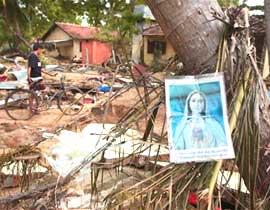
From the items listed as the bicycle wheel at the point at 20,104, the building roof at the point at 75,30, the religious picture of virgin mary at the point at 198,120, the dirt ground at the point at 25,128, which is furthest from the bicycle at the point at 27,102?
the building roof at the point at 75,30

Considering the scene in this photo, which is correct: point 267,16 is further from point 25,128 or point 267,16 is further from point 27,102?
point 27,102

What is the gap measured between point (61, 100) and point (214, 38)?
1085 cm

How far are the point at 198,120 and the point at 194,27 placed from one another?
39 centimetres

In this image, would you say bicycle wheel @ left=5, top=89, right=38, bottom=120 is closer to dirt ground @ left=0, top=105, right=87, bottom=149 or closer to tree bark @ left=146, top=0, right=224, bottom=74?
dirt ground @ left=0, top=105, right=87, bottom=149

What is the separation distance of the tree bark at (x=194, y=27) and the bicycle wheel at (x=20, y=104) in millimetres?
9575

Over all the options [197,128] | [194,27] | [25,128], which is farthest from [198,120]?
[25,128]

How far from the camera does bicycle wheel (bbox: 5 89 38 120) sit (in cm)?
1140

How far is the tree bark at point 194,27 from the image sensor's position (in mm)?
1893

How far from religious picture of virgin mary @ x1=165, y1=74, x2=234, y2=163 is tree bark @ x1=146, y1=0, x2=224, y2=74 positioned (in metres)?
0.13

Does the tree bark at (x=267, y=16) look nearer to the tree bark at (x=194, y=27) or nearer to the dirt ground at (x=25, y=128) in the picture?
the tree bark at (x=194, y=27)

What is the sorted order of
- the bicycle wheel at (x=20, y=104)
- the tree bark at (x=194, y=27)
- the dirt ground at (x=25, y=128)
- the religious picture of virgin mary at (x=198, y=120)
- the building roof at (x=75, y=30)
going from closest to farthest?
the religious picture of virgin mary at (x=198, y=120)
the tree bark at (x=194, y=27)
the dirt ground at (x=25, y=128)
the bicycle wheel at (x=20, y=104)
the building roof at (x=75, y=30)

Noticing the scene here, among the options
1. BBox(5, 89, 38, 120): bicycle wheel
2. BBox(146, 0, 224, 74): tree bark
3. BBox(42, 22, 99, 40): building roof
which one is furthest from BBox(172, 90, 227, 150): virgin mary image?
BBox(42, 22, 99, 40): building roof

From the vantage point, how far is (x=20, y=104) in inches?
467

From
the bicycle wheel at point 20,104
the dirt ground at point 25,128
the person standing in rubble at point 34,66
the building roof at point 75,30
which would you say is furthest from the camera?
the building roof at point 75,30
